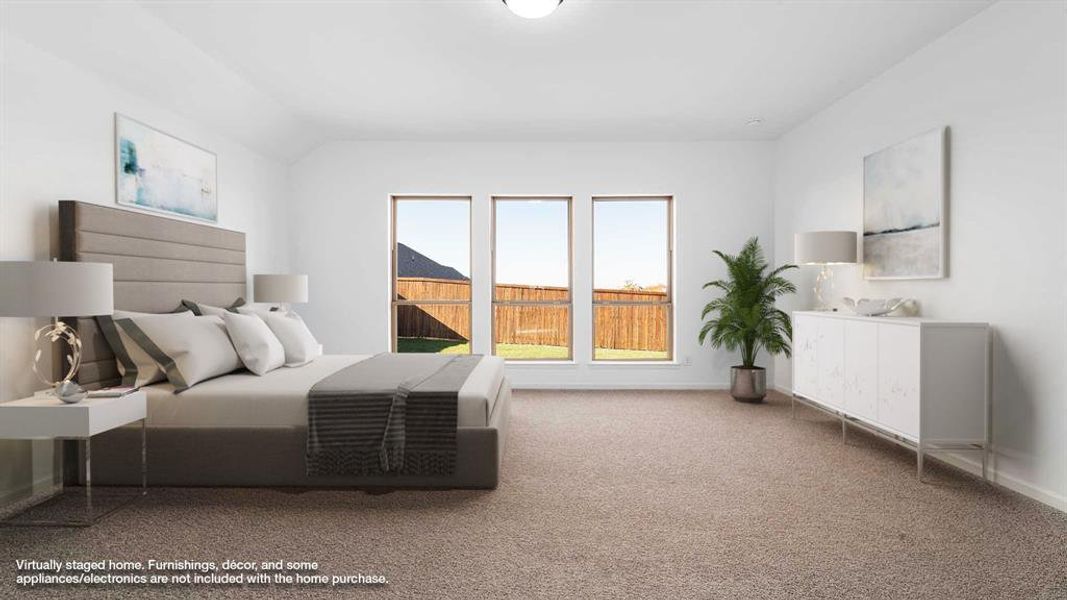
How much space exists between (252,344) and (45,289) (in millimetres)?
1305

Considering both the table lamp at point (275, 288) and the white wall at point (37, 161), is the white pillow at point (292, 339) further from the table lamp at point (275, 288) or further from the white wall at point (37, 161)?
the white wall at point (37, 161)

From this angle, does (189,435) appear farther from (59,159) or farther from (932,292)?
(932,292)

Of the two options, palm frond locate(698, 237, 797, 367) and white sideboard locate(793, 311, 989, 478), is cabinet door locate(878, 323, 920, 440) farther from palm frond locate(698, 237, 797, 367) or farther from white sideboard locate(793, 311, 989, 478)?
palm frond locate(698, 237, 797, 367)

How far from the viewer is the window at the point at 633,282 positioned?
6.81 metres

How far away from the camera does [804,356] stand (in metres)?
4.75

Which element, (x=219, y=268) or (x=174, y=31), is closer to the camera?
(x=174, y=31)

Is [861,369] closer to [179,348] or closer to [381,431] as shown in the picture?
[381,431]

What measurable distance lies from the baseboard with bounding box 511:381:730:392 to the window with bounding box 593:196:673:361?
365 mm

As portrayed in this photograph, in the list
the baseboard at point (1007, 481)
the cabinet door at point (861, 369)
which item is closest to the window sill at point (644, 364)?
the cabinet door at point (861, 369)

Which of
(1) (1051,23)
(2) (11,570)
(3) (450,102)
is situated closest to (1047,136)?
(1) (1051,23)

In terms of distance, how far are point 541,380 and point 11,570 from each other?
15.9 feet

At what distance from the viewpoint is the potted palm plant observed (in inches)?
228

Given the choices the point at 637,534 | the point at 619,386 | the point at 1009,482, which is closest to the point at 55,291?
the point at 637,534

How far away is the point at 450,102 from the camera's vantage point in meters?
5.21
